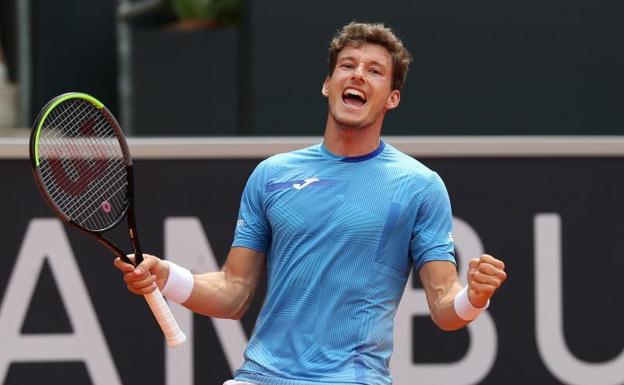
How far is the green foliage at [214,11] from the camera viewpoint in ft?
29.3

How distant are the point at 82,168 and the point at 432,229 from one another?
3.68 feet

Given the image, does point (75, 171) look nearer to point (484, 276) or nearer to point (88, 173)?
point (88, 173)

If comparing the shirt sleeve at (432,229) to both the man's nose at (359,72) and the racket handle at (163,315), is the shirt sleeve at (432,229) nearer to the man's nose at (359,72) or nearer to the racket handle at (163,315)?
the man's nose at (359,72)

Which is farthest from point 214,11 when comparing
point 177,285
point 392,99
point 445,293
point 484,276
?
point 484,276

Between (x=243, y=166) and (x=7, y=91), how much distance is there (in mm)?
4148

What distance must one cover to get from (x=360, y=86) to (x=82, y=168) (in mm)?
946

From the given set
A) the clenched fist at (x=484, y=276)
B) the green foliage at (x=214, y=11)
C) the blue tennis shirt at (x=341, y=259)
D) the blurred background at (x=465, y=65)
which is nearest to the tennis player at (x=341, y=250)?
the blue tennis shirt at (x=341, y=259)

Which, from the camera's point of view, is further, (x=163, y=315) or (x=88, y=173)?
(x=88, y=173)

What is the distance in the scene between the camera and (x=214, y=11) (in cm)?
895

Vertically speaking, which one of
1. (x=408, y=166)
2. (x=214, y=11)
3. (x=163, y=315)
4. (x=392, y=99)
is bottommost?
(x=163, y=315)

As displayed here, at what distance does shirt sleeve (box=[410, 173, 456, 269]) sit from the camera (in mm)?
4301

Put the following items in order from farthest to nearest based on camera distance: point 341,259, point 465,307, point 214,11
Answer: point 214,11 → point 341,259 → point 465,307

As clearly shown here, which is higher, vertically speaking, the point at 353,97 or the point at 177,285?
the point at 353,97

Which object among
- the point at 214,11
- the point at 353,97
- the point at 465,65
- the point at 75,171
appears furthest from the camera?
the point at 214,11
